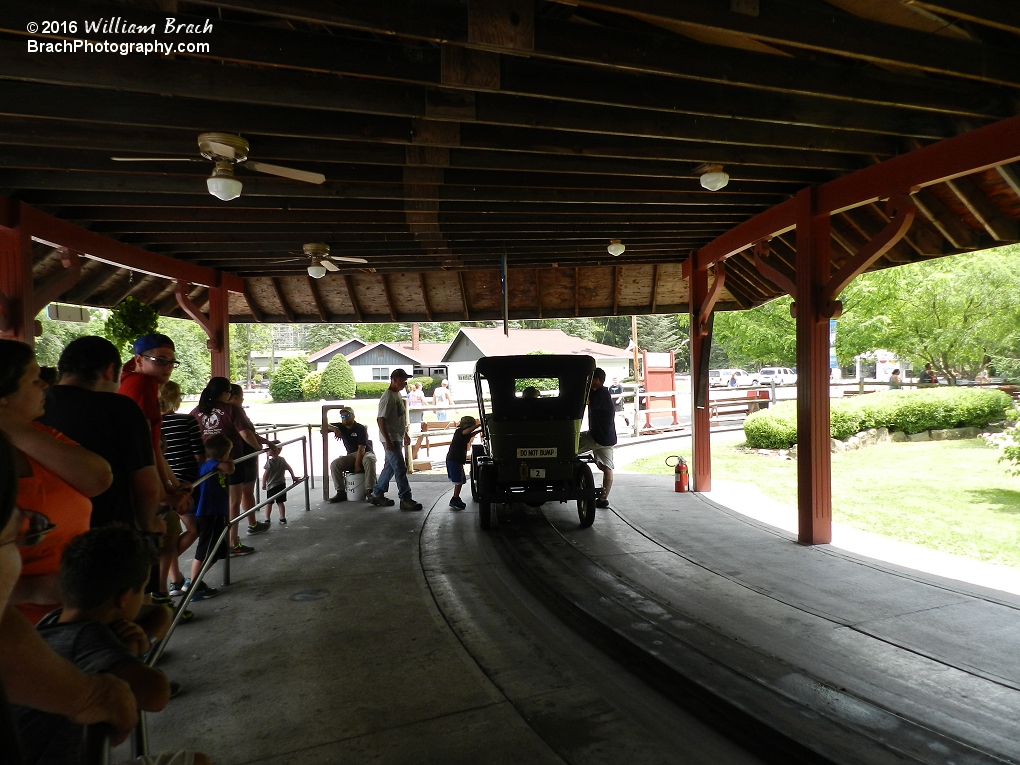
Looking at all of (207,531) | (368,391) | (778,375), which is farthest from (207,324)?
(778,375)

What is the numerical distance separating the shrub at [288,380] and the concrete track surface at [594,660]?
41389mm

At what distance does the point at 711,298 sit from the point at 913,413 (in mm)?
9937

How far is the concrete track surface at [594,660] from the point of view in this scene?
129 inches

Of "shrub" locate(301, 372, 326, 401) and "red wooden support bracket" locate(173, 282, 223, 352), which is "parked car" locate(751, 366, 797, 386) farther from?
"red wooden support bracket" locate(173, 282, 223, 352)

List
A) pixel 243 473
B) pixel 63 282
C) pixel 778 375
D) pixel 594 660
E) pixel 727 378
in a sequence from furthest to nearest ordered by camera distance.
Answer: pixel 778 375
pixel 727 378
pixel 63 282
pixel 243 473
pixel 594 660

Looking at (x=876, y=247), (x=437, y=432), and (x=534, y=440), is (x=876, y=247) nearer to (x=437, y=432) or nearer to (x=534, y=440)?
(x=534, y=440)

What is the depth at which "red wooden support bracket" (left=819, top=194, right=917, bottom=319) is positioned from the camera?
5.75 m

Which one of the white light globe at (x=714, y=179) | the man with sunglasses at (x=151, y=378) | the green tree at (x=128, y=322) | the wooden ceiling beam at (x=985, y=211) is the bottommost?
the man with sunglasses at (x=151, y=378)

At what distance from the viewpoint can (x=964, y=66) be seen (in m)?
4.13

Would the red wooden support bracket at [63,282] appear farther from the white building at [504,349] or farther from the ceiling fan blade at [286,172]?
the white building at [504,349]

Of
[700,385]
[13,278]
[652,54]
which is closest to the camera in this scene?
[652,54]

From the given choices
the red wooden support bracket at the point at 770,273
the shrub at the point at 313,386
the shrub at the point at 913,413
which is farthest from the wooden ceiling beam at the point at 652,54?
the shrub at the point at 313,386

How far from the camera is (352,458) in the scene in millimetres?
9812

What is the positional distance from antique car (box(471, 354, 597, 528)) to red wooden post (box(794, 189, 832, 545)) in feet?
7.99
